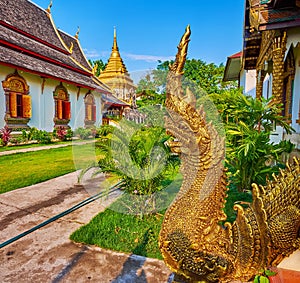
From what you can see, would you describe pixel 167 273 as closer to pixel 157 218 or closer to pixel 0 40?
pixel 157 218

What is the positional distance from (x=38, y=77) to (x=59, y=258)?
33.6 ft

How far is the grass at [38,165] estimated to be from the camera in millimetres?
3422

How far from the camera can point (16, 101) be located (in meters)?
9.58

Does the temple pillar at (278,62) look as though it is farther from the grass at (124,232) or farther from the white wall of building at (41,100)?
the white wall of building at (41,100)

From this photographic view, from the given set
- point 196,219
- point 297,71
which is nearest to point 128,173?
A: point 196,219

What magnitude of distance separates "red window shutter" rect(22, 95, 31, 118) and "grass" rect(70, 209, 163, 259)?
8.44 m

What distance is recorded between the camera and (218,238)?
954 millimetres

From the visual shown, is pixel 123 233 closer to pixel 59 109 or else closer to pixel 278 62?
pixel 278 62

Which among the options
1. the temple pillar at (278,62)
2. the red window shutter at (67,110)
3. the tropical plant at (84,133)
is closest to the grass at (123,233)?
the tropical plant at (84,133)

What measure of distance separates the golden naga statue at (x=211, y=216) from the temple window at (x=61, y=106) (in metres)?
11.8

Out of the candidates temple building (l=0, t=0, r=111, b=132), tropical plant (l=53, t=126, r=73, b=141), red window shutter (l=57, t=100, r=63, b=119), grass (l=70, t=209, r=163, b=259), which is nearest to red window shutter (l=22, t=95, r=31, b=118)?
temple building (l=0, t=0, r=111, b=132)

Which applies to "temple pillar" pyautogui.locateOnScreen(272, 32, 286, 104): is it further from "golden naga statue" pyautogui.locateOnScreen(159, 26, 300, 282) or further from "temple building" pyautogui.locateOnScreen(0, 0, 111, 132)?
"temple building" pyautogui.locateOnScreen(0, 0, 111, 132)

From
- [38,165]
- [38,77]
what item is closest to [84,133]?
[38,165]

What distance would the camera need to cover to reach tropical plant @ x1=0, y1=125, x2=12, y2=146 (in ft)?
27.7
